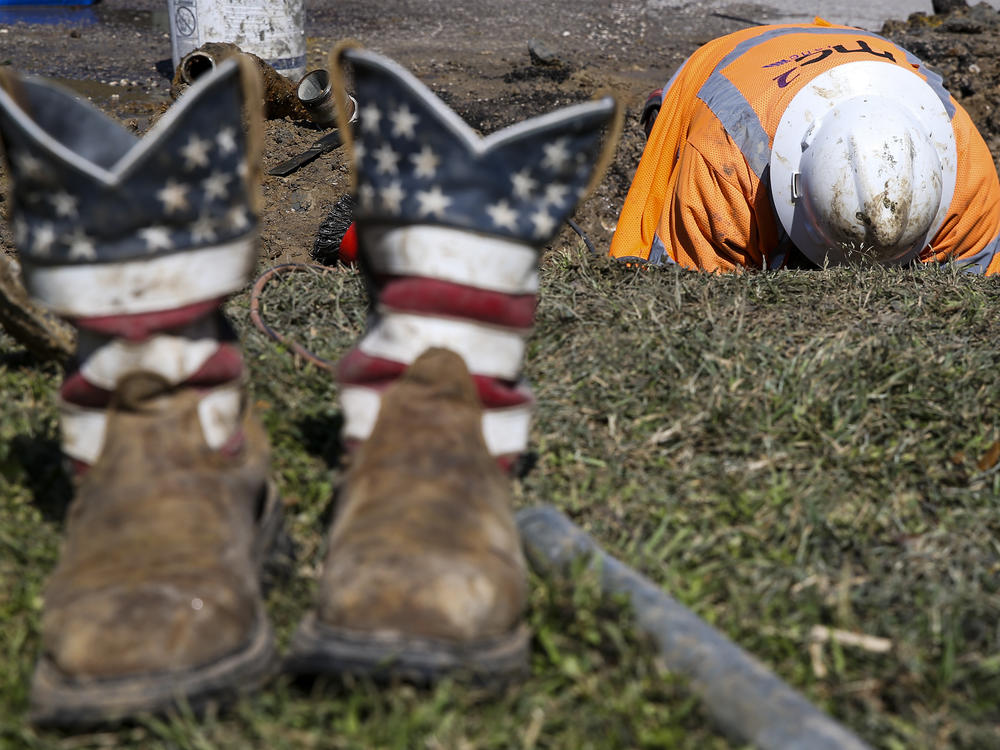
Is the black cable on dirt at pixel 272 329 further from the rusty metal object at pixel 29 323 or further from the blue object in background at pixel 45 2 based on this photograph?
the blue object in background at pixel 45 2

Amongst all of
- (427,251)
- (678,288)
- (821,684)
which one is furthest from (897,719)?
(678,288)

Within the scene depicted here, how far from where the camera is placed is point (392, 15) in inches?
413

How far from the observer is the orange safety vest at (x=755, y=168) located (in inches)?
140

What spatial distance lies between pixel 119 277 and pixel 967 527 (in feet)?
5.22

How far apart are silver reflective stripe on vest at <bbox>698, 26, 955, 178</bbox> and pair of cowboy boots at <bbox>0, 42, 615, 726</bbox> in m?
2.14

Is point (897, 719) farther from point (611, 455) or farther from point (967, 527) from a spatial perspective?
point (611, 455)

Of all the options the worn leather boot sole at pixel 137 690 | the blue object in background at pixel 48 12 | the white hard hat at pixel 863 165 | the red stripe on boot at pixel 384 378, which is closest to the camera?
the worn leather boot sole at pixel 137 690

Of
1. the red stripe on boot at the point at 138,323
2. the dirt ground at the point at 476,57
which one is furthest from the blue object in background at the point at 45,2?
the red stripe on boot at the point at 138,323

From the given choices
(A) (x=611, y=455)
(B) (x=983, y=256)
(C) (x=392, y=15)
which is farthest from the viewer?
(C) (x=392, y=15)

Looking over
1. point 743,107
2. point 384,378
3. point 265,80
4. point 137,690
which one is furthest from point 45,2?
point 137,690

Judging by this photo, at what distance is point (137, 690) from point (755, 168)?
118 inches

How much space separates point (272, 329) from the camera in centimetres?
261

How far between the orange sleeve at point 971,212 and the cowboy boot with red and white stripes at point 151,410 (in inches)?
110

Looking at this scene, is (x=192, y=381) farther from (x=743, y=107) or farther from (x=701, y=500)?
(x=743, y=107)
